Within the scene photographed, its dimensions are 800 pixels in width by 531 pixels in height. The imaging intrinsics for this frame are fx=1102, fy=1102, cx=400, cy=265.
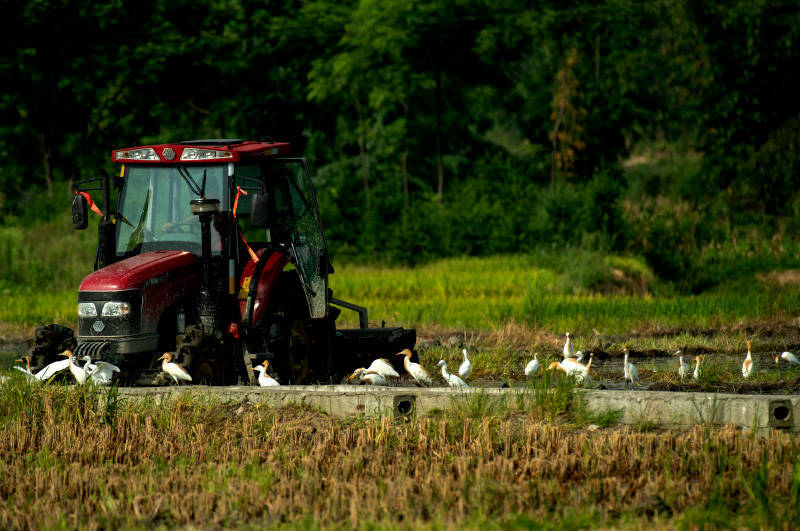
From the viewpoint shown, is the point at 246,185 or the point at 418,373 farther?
the point at 418,373

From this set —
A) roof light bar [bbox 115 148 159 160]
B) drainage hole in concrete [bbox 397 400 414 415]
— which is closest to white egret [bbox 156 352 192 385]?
drainage hole in concrete [bbox 397 400 414 415]

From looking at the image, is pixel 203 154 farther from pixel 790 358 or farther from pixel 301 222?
pixel 790 358

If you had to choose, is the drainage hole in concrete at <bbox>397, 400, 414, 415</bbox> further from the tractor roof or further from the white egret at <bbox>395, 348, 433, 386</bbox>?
the tractor roof

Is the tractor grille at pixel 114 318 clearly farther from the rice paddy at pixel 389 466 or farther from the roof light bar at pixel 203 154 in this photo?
the roof light bar at pixel 203 154

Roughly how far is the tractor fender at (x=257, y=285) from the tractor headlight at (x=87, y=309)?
1404 mm

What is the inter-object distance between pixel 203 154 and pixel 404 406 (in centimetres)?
334

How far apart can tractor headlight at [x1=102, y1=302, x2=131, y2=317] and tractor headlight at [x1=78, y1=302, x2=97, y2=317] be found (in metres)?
0.13

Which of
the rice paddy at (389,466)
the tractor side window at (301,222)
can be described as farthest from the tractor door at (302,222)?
the rice paddy at (389,466)

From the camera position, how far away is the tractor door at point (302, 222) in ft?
38.7

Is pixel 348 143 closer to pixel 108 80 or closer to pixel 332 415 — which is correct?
pixel 108 80

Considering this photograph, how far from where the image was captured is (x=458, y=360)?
13.7m

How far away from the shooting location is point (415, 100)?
112 ft

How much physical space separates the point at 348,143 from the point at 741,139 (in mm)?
13128

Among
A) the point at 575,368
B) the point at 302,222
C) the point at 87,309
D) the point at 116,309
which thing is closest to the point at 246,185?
the point at 302,222
